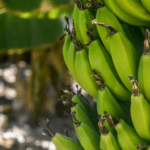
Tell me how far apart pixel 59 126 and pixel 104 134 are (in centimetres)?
409

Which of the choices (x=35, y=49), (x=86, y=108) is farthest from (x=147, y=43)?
(x=35, y=49)

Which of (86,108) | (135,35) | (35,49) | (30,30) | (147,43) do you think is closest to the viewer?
(147,43)

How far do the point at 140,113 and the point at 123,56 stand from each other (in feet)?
0.52

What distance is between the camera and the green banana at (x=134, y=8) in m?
0.86

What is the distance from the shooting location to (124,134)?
2.76ft

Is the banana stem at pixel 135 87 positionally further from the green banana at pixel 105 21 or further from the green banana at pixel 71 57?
the green banana at pixel 71 57

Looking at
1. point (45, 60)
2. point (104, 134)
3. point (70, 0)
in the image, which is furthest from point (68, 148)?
point (45, 60)

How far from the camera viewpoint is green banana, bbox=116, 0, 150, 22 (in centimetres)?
86

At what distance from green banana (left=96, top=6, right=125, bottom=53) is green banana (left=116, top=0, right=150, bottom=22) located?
4 centimetres

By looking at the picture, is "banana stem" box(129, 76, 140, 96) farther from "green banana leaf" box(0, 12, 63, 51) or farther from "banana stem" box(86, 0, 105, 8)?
"green banana leaf" box(0, 12, 63, 51)

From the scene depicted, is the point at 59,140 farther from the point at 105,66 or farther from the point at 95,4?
the point at 95,4

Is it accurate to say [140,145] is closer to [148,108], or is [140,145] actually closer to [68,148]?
[148,108]

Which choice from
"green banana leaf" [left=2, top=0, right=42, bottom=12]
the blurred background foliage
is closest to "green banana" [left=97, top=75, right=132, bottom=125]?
the blurred background foliage

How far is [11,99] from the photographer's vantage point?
5676mm
